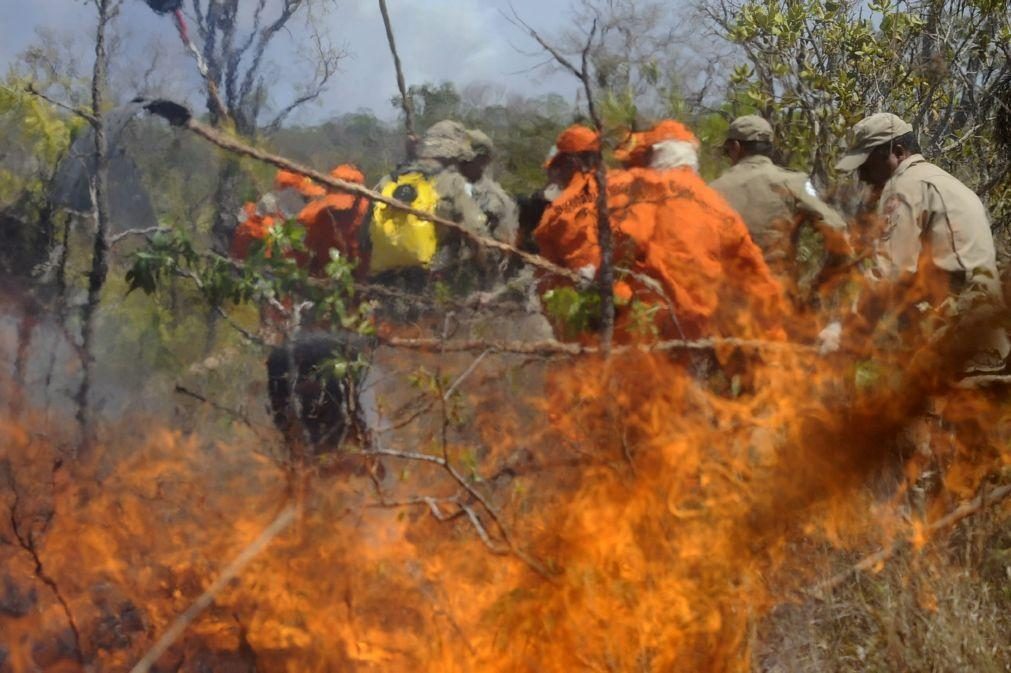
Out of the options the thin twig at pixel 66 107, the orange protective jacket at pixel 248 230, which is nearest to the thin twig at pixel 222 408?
the orange protective jacket at pixel 248 230

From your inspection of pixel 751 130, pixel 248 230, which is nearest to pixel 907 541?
pixel 751 130

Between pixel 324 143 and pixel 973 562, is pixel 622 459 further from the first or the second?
pixel 324 143

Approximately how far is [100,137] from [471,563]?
2685 millimetres

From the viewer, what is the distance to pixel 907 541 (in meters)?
3.71

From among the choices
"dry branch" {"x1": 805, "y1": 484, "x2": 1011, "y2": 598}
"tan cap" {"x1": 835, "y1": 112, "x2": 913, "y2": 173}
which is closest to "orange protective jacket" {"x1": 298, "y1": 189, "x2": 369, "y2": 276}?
"tan cap" {"x1": 835, "y1": 112, "x2": 913, "y2": 173}

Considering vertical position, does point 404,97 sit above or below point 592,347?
above

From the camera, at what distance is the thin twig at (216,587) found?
3727 mm

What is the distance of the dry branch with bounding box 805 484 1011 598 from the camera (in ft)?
11.8

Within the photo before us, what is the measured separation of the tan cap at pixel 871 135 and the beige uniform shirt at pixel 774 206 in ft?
0.75

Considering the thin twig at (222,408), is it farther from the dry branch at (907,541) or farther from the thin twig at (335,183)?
the dry branch at (907,541)

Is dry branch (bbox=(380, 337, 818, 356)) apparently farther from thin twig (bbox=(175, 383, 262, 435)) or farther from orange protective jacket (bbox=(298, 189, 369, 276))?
thin twig (bbox=(175, 383, 262, 435))

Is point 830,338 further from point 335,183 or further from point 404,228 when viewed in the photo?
point 335,183

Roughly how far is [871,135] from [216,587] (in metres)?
3.19

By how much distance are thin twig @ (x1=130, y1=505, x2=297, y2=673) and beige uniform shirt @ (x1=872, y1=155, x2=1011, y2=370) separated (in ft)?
8.46
